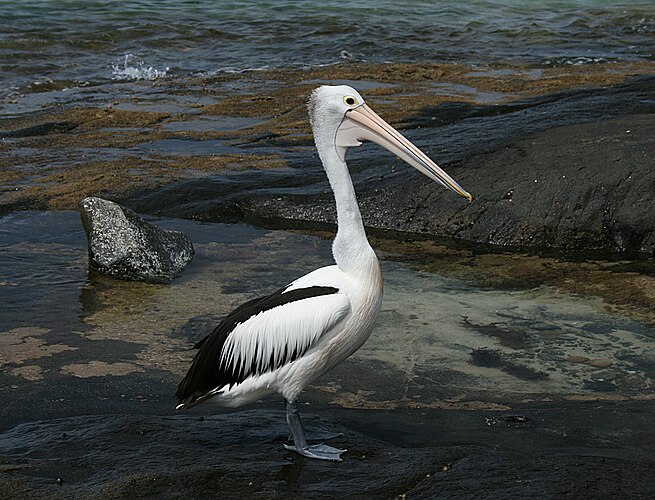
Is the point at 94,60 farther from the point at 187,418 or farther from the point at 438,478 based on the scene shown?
the point at 438,478

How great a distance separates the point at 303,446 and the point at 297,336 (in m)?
0.42

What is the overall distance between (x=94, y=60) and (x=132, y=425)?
45.1 ft

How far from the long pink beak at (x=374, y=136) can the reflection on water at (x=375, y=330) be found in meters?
1.10

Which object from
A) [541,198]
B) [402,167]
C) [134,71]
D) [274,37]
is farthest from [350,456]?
[274,37]

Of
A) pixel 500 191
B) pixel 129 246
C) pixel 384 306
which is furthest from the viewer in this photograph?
pixel 500 191

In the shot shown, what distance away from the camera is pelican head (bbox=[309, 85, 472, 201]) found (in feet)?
13.4

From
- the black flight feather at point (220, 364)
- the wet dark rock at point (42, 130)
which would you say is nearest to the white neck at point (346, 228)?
the black flight feather at point (220, 364)

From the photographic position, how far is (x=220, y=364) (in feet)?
12.6

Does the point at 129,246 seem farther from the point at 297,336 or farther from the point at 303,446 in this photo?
the point at 303,446

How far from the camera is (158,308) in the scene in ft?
19.1

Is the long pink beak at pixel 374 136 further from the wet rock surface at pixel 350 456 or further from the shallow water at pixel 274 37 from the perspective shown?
the shallow water at pixel 274 37

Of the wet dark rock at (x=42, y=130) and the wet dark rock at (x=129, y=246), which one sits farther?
the wet dark rock at (x=42, y=130)

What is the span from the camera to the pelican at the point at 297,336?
148 inches

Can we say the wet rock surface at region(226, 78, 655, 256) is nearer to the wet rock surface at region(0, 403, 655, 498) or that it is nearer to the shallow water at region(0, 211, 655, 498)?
the shallow water at region(0, 211, 655, 498)
